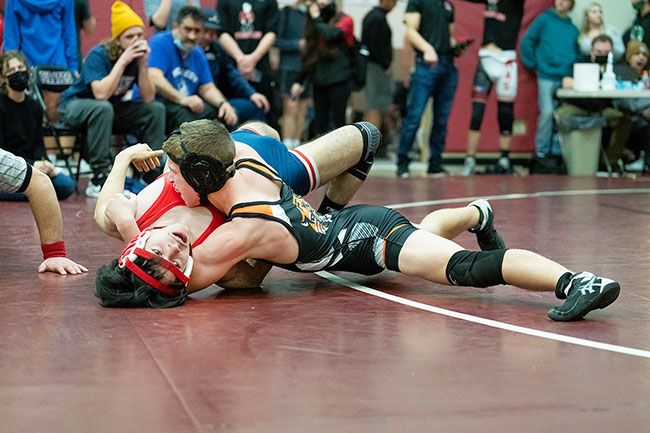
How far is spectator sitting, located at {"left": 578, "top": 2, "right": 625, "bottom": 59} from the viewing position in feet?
38.5

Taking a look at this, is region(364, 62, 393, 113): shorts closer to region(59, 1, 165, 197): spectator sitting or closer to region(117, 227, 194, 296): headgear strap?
region(59, 1, 165, 197): spectator sitting

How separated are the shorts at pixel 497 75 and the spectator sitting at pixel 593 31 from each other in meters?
0.82

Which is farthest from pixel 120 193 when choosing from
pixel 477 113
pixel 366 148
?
pixel 477 113

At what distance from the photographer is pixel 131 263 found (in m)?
4.06

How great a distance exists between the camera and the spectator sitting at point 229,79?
9.73m

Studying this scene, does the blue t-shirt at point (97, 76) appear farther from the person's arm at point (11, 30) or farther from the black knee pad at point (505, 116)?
the black knee pad at point (505, 116)

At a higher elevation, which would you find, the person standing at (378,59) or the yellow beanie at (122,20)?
the yellow beanie at (122,20)

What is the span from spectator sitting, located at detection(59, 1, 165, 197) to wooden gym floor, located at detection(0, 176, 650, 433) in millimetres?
3172

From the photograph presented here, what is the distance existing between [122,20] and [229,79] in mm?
1618

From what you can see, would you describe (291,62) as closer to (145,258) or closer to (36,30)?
(36,30)

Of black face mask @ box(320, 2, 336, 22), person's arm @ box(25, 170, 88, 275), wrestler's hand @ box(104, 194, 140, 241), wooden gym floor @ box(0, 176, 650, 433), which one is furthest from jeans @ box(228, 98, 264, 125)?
wrestler's hand @ box(104, 194, 140, 241)

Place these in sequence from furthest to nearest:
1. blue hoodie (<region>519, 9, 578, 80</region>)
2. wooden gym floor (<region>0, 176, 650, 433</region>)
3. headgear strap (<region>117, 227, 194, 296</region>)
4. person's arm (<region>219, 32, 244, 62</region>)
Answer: blue hoodie (<region>519, 9, 578, 80</region>)
person's arm (<region>219, 32, 244, 62</region>)
headgear strap (<region>117, 227, 194, 296</region>)
wooden gym floor (<region>0, 176, 650, 433</region>)

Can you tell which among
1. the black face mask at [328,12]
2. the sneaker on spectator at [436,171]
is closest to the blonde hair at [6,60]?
the black face mask at [328,12]

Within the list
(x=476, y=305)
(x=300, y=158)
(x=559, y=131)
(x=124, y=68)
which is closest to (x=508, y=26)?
(x=559, y=131)
